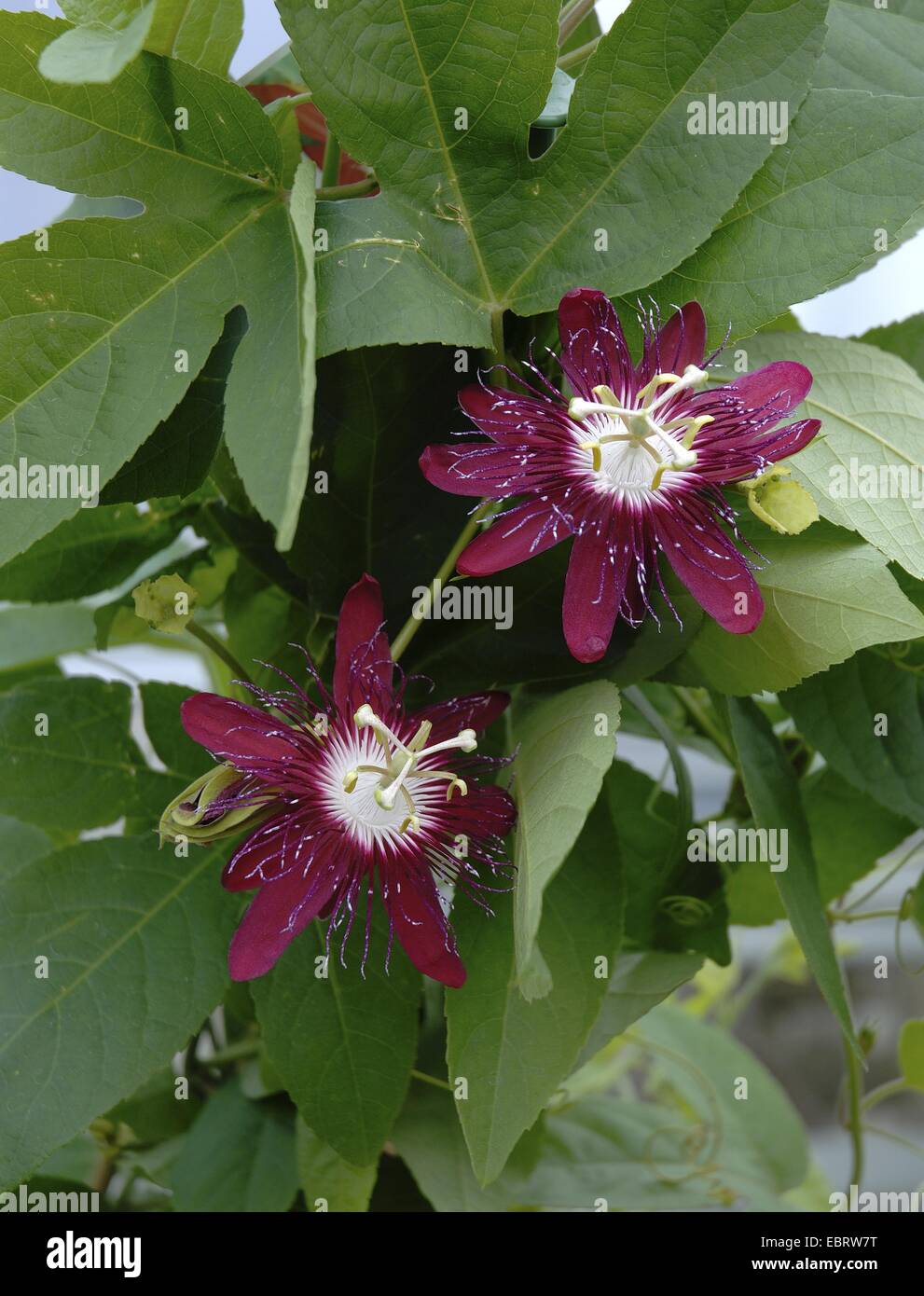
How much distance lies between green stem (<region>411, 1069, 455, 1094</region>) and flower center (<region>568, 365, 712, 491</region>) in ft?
0.87

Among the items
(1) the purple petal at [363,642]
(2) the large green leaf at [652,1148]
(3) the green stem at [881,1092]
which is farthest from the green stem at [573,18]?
(3) the green stem at [881,1092]

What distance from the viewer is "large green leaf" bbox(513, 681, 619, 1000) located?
0.35m

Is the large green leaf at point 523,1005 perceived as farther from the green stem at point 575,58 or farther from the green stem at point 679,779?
the green stem at point 575,58

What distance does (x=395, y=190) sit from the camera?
1.40 feet

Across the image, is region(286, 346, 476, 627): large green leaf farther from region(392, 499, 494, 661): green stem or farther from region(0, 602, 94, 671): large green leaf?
region(0, 602, 94, 671): large green leaf

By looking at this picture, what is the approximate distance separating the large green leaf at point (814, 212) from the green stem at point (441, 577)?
0.32 feet

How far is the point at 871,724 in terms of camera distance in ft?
1.73

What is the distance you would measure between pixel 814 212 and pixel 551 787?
217mm
